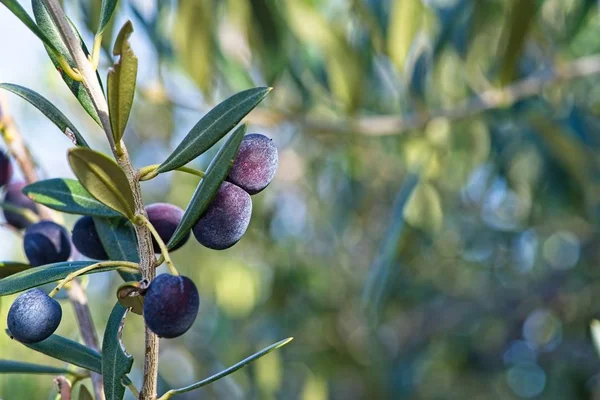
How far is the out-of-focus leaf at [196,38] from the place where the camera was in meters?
1.40

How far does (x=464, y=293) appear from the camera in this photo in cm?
296

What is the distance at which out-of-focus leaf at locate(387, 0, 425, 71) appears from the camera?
1.39 m

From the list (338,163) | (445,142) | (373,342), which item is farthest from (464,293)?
(445,142)

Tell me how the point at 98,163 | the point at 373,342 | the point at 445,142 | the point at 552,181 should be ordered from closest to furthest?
the point at 98,163 < the point at 445,142 < the point at 552,181 < the point at 373,342

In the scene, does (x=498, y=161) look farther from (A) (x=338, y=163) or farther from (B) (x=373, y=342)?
(A) (x=338, y=163)

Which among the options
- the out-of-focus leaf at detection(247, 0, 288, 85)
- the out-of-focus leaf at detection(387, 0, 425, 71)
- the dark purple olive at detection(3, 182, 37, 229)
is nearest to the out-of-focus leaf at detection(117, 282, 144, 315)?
the dark purple olive at detection(3, 182, 37, 229)

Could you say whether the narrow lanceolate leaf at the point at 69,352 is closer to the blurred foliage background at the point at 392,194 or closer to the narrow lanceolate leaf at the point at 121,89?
the narrow lanceolate leaf at the point at 121,89

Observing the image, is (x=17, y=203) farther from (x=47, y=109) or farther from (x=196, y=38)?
(x=196, y=38)

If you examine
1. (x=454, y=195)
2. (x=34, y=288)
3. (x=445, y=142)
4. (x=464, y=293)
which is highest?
(x=34, y=288)

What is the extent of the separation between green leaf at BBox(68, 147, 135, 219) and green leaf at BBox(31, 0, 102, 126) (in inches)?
3.0

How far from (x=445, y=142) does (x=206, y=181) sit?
3.73 ft

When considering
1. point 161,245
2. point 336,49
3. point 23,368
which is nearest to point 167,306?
point 161,245

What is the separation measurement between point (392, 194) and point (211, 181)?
8.80ft

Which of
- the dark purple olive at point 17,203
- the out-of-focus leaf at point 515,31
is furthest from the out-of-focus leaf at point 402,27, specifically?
the dark purple olive at point 17,203
